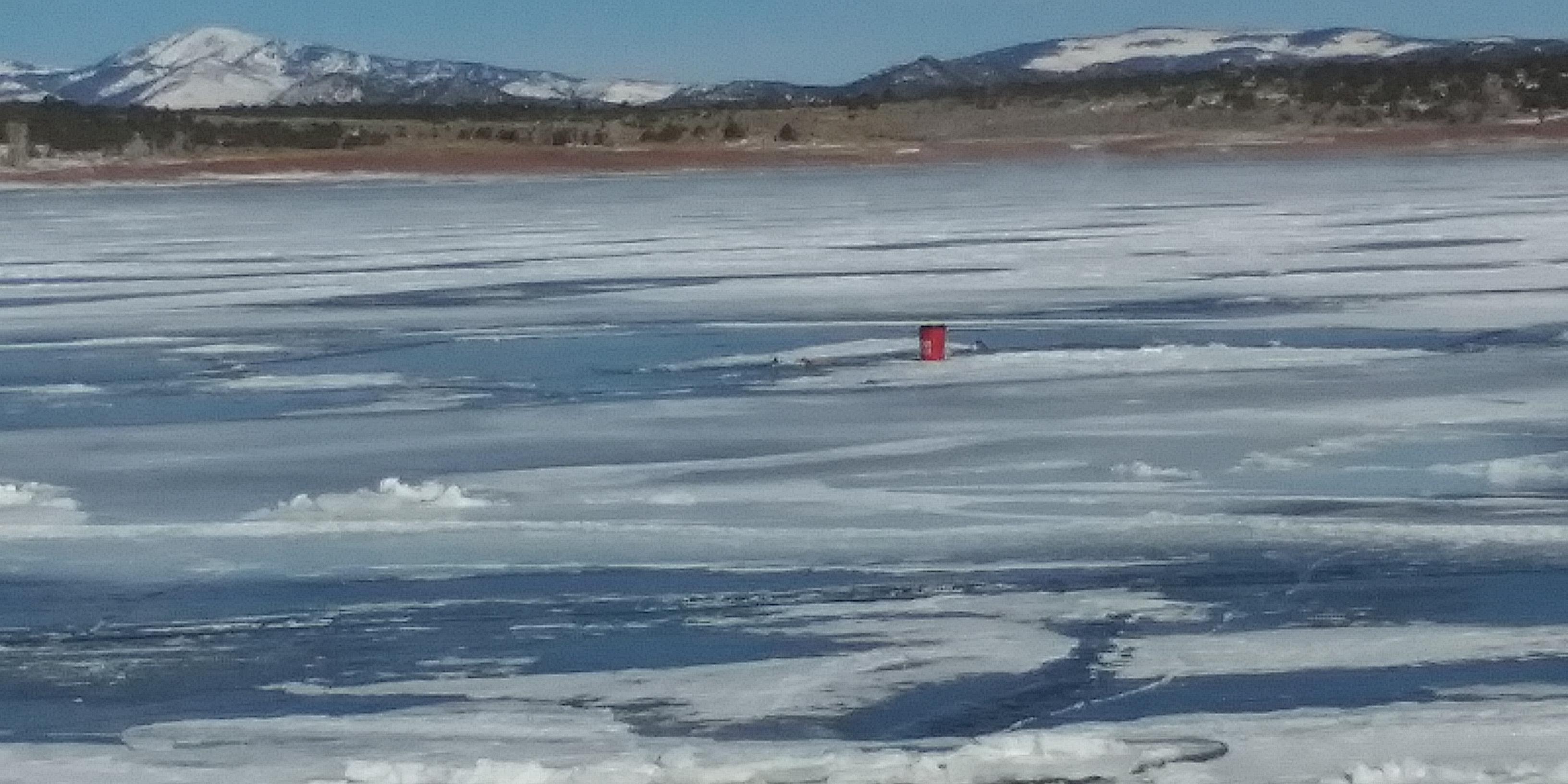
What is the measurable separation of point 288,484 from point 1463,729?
4.35 meters

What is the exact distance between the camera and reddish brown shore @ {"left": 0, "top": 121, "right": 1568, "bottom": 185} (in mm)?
45688

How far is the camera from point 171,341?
13.0 metres

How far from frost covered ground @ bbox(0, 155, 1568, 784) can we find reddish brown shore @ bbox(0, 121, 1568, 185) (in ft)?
100

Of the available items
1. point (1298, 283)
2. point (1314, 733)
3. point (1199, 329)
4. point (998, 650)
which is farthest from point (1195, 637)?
point (1298, 283)

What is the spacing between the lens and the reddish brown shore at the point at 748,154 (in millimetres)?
45688

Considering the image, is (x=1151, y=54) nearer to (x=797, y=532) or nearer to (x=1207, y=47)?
(x=1207, y=47)

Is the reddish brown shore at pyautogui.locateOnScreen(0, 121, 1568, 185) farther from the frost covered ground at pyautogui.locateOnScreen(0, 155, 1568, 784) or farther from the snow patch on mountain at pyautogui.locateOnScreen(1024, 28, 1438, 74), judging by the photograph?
the snow patch on mountain at pyautogui.locateOnScreen(1024, 28, 1438, 74)

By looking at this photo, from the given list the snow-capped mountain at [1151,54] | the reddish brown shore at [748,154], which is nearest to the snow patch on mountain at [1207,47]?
the snow-capped mountain at [1151,54]

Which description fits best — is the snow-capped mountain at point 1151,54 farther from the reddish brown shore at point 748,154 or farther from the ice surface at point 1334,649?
the ice surface at point 1334,649

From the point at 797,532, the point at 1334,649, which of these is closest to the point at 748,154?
the point at 797,532

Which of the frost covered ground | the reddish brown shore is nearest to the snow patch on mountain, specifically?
the reddish brown shore

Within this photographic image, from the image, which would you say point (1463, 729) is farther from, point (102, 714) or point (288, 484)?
point (288, 484)

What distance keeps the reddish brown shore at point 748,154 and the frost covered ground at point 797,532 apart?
1206 inches

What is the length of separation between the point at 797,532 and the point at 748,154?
143 feet
